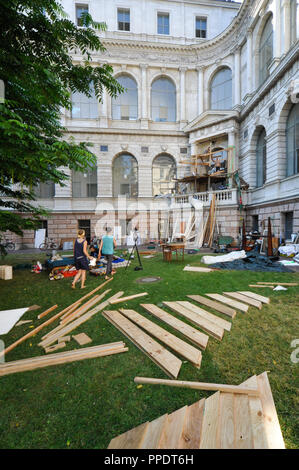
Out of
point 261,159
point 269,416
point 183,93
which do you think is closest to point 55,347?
point 269,416

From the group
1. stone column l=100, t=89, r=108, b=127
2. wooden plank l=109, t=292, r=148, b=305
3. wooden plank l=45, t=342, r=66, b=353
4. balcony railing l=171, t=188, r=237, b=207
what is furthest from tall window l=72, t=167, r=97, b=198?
wooden plank l=45, t=342, r=66, b=353

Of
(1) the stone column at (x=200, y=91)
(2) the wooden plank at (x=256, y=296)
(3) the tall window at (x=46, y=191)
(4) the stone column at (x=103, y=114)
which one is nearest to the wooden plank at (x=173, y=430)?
(2) the wooden plank at (x=256, y=296)

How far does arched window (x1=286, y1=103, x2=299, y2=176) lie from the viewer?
13984mm

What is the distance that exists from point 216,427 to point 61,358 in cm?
236

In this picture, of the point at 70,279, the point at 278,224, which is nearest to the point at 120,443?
the point at 70,279

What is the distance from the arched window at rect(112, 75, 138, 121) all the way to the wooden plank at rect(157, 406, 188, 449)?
2673 centimetres

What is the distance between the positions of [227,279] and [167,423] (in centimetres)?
622

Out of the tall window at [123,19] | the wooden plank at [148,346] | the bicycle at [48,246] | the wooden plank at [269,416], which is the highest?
the tall window at [123,19]

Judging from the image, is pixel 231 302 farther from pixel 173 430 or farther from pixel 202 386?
pixel 173 430

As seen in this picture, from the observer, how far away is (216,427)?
2.08m

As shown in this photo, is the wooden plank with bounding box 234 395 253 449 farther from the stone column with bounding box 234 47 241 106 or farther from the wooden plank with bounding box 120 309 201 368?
the stone column with bounding box 234 47 241 106

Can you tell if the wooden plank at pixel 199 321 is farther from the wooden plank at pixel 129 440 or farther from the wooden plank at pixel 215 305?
the wooden plank at pixel 129 440

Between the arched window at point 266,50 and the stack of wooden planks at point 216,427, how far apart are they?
22.5 m

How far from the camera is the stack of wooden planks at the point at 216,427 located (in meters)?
1.92
